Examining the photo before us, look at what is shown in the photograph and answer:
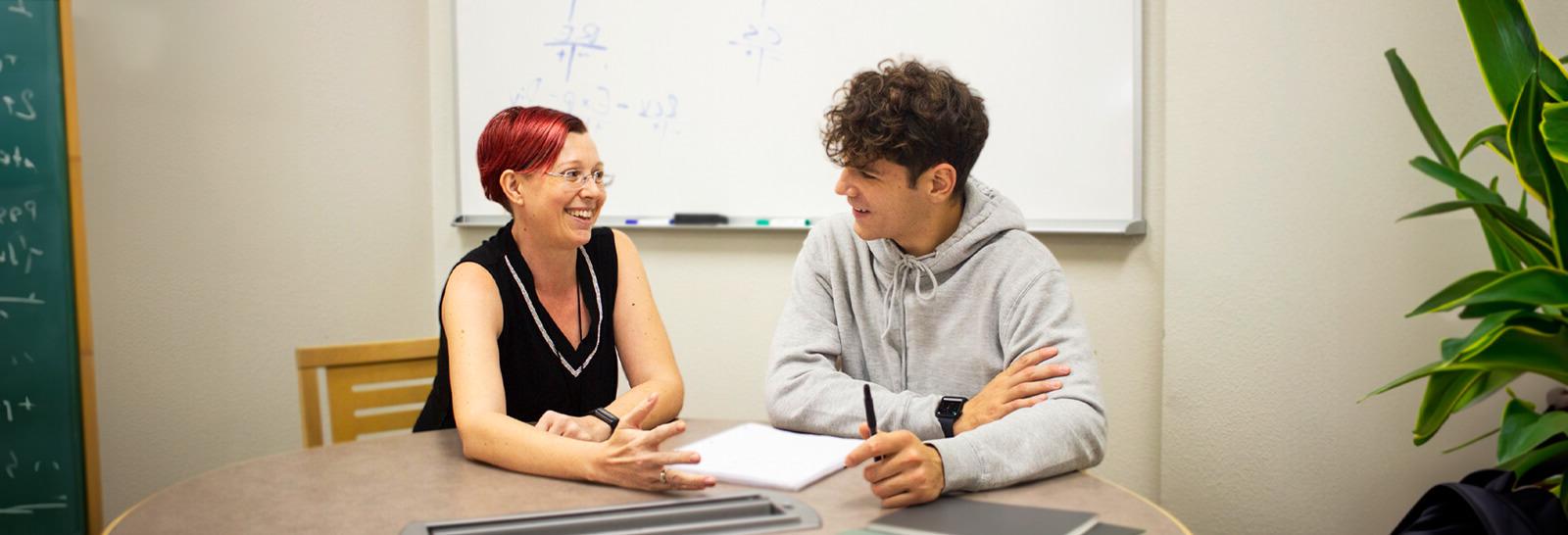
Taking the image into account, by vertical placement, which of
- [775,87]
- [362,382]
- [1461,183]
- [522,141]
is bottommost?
[362,382]

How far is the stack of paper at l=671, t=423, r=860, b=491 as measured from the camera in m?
1.35

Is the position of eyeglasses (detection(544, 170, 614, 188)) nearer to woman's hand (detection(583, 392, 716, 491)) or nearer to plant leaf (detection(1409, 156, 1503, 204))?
woman's hand (detection(583, 392, 716, 491))

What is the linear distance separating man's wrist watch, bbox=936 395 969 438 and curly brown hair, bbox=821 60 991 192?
0.37 metres

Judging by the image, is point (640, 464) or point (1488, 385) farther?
point (1488, 385)

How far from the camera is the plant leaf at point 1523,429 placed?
131cm

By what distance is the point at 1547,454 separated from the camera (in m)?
1.43

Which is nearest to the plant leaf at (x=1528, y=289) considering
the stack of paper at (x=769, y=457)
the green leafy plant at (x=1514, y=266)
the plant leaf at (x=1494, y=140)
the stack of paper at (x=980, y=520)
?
the green leafy plant at (x=1514, y=266)

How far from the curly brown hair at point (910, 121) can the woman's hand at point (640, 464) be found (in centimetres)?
61

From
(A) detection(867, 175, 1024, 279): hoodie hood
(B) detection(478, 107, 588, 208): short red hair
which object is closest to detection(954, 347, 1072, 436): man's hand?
(A) detection(867, 175, 1024, 279): hoodie hood

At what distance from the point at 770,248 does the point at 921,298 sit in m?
1.29

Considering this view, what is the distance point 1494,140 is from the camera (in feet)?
5.15

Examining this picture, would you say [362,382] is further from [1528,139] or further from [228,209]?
[1528,139]

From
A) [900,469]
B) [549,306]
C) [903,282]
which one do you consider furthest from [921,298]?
[549,306]

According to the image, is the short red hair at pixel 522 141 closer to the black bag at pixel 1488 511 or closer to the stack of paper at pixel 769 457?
the stack of paper at pixel 769 457
